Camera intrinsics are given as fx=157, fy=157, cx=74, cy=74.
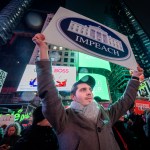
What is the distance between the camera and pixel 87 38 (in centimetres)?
263

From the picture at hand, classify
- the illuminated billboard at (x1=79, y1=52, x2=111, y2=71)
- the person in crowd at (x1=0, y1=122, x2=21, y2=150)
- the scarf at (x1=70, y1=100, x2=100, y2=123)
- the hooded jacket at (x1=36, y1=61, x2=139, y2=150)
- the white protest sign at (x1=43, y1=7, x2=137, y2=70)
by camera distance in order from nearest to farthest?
1. the hooded jacket at (x1=36, y1=61, x2=139, y2=150)
2. the scarf at (x1=70, y1=100, x2=100, y2=123)
3. the white protest sign at (x1=43, y1=7, x2=137, y2=70)
4. the person in crowd at (x1=0, y1=122, x2=21, y2=150)
5. the illuminated billboard at (x1=79, y1=52, x2=111, y2=71)

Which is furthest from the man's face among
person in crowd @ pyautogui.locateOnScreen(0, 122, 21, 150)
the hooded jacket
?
person in crowd @ pyautogui.locateOnScreen(0, 122, 21, 150)

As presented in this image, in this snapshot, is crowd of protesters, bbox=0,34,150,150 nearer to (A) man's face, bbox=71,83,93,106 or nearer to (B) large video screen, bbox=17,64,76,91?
(A) man's face, bbox=71,83,93,106

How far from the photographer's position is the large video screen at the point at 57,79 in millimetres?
21828

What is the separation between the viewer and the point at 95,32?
2.90m

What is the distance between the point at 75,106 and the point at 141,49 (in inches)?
3334

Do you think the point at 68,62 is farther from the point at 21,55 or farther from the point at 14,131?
the point at 14,131

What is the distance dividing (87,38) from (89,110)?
1239mm

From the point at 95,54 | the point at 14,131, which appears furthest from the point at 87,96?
the point at 14,131

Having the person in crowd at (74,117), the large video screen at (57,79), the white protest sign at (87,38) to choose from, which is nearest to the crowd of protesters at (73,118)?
the person in crowd at (74,117)

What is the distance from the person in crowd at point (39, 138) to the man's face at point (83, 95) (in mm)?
817

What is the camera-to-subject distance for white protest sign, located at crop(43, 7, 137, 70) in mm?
2367

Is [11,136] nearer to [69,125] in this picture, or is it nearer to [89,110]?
[69,125]

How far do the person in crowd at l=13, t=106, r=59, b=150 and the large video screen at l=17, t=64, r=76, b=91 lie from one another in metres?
19.3
